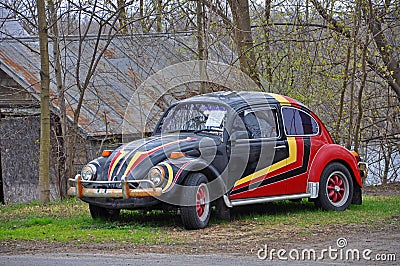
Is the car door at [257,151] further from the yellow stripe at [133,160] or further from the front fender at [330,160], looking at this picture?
the yellow stripe at [133,160]

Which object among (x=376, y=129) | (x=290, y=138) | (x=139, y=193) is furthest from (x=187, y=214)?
(x=376, y=129)

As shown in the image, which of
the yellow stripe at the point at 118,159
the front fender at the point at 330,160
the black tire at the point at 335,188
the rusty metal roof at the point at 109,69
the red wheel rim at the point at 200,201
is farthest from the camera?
the rusty metal roof at the point at 109,69

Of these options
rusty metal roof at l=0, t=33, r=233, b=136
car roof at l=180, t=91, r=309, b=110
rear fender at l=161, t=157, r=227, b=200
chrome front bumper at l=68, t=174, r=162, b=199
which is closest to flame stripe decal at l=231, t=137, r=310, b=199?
rear fender at l=161, t=157, r=227, b=200

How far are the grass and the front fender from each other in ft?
2.05

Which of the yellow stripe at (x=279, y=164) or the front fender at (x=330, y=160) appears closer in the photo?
the yellow stripe at (x=279, y=164)

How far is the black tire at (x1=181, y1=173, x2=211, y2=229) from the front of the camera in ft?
31.8

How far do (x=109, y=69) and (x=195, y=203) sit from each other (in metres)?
12.5

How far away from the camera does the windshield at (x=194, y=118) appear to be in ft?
35.7

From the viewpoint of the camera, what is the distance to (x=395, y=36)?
64.3ft

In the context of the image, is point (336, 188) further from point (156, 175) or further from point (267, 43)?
point (267, 43)

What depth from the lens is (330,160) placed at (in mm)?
11570

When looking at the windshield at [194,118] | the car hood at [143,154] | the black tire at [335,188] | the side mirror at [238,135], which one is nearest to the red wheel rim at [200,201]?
the car hood at [143,154]

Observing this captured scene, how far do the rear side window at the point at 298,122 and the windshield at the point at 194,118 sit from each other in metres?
1.20
